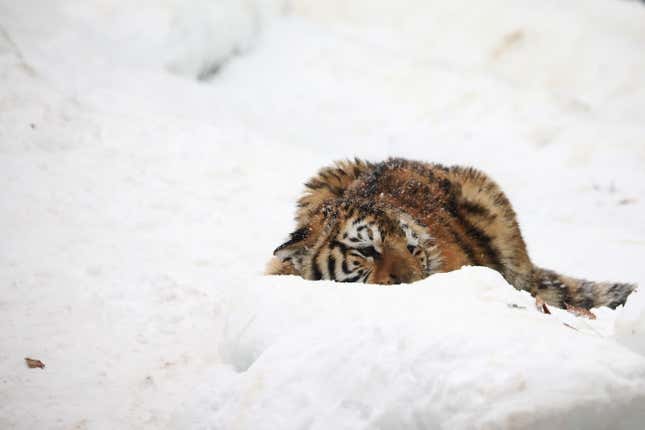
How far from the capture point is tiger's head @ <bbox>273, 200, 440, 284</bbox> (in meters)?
3.59

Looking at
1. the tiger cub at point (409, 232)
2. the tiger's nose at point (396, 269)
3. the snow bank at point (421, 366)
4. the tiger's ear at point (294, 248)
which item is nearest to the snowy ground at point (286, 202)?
the snow bank at point (421, 366)

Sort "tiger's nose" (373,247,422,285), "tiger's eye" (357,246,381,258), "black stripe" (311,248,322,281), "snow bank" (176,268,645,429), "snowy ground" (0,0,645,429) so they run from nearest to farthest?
"snow bank" (176,268,645,429) → "snowy ground" (0,0,645,429) → "tiger's nose" (373,247,422,285) → "tiger's eye" (357,246,381,258) → "black stripe" (311,248,322,281)

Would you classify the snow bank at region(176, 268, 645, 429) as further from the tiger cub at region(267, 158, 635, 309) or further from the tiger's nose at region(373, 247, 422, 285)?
the tiger cub at region(267, 158, 635, 309)

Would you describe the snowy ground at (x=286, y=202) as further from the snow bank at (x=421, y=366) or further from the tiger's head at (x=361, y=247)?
the tiger's head at (x=361, y=247)

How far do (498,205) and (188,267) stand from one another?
251 cm

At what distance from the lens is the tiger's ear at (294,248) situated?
3.71 meters

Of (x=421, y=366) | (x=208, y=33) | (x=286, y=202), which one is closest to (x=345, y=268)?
(x=421, y=366)

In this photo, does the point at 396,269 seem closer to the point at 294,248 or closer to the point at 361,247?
the point at 361,247

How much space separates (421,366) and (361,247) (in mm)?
1517

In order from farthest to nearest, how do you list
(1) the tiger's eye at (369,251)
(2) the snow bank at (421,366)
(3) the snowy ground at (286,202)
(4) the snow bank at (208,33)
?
(4) the snow bank at (208,33), (1) the tiger's eye at (369,251), (3) the snowy ground at (286,202), (2) the snow bank at (421,366)

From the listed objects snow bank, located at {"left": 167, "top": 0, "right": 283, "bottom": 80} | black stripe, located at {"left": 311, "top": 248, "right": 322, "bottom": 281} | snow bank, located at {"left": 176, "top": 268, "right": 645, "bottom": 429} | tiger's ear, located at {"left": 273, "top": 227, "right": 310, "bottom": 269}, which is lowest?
snow bank, located at {"left": 176, "top": 268, "right": 645, "bottom": 429}

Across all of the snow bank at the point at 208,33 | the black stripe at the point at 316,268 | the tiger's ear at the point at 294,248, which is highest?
the snow bank at the point at 208,33

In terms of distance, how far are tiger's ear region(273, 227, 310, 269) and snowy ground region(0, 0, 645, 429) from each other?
436 mm

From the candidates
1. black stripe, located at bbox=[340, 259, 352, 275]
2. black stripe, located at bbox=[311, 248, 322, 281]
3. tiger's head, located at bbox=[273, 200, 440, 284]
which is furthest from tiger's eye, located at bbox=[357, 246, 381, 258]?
black stripe, located at bbox=[311, 248, 322, 281]
